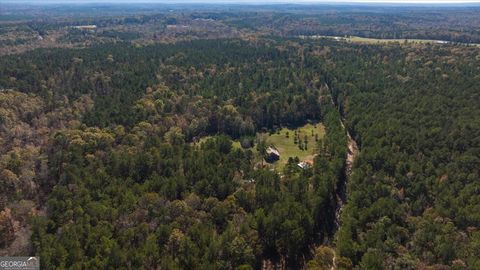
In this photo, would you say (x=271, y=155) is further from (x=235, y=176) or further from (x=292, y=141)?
(x=235, y=176)

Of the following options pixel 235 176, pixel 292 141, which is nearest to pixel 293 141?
pixel 292 141

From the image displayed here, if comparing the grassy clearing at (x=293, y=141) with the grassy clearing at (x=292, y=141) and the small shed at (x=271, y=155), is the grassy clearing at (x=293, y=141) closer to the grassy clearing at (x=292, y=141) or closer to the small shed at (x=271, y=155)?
the grassy clearing at (x=292, y=141)

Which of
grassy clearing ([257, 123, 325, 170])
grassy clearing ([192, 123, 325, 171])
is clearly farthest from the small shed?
grassy clearing ([257, 123, 325, 170])

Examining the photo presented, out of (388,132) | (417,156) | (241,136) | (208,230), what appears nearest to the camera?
(208,230)

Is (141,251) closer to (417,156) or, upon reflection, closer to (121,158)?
(121,158)

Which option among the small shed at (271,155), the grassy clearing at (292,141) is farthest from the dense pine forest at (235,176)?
the grassy clearing at (292,141)

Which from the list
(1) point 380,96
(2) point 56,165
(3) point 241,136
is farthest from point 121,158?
(1) point 380,96

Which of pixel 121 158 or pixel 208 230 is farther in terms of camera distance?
pixel 121 158
